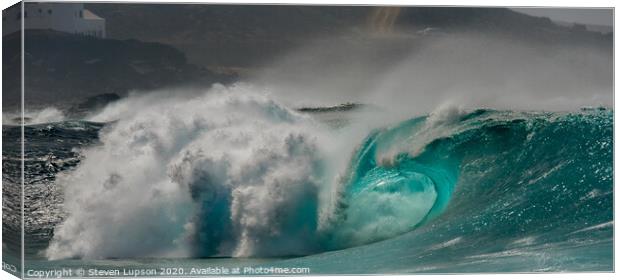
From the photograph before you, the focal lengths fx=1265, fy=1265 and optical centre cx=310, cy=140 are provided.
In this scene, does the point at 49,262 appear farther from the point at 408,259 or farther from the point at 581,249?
the point at 581,249

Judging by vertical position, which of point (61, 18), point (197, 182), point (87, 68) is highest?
point (61, 18)

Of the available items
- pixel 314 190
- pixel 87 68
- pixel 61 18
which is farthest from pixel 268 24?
pixel 61 18

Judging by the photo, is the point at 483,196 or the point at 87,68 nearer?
the point at 87,68

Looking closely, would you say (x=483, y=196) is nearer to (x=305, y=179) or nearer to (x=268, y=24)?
(x=305, y=179)

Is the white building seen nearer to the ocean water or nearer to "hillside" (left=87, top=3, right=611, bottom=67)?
"hillside" (left=87, top=3, right=611, bottom=67)

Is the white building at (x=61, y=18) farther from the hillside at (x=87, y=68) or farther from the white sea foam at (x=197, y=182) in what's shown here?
the white sea foam at (x=197, y=182)

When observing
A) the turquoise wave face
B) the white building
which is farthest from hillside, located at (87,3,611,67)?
the turquoise wave face

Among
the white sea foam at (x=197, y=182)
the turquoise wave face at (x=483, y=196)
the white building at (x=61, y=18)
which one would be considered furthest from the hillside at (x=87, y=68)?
the turquoise wave face at (x=483, y=196)
